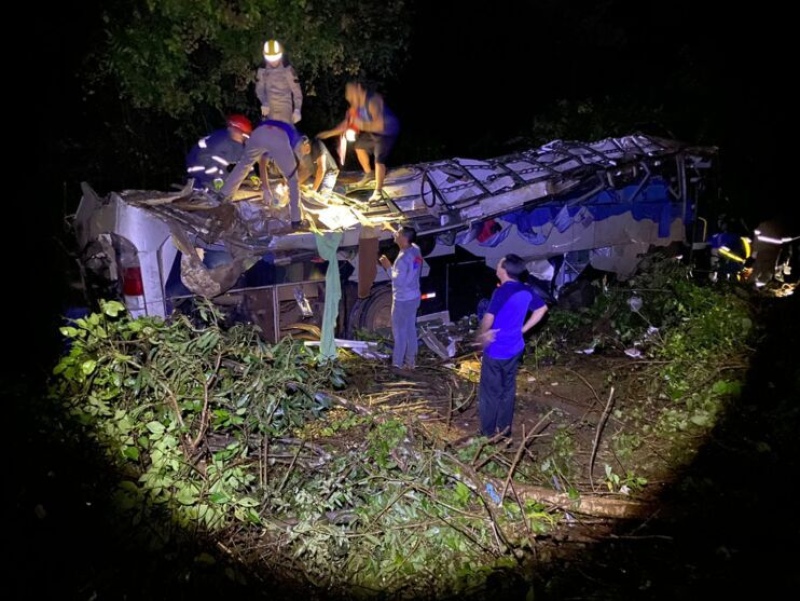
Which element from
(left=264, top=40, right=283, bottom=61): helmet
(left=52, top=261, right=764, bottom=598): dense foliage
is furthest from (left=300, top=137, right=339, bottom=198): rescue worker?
(left=52, top=261, right=764, bottom=598): dense foliage

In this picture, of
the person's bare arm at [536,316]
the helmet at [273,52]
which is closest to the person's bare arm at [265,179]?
the helmet at [273,52]

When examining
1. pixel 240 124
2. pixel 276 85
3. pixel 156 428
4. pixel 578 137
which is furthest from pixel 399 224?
pixel 578 137

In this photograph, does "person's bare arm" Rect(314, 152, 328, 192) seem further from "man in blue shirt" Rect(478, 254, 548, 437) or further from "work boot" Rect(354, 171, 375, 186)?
"man in blue shirt" Rect(478, 254, 548, 437)

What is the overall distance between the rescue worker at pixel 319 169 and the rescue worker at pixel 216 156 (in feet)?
2.81

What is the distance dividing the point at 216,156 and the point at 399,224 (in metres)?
2.58

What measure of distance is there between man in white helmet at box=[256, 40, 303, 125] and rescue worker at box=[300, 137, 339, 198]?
1.90 ft

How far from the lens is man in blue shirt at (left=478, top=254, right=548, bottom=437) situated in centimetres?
525

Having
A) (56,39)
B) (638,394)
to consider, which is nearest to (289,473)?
(638,394)

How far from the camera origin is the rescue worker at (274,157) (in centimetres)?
718

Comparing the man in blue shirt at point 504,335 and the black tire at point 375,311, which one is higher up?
Result: the man in blue shirt at point 504,335

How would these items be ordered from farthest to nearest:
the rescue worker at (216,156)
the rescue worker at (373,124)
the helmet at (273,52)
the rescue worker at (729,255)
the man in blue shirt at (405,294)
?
1. the rescue worker at (729,255)
2. the rescue worker at (373,124)
3. the rescue worker at (216,156)
4. the helmet at (273,52)
5. the man in blue shirt at (405,294)

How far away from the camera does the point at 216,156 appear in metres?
7.88

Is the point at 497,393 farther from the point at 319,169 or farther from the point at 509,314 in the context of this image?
the point at 319,169

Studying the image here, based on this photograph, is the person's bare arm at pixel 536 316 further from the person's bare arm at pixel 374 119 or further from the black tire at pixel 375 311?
the person's bare arm at pixel 374 119
